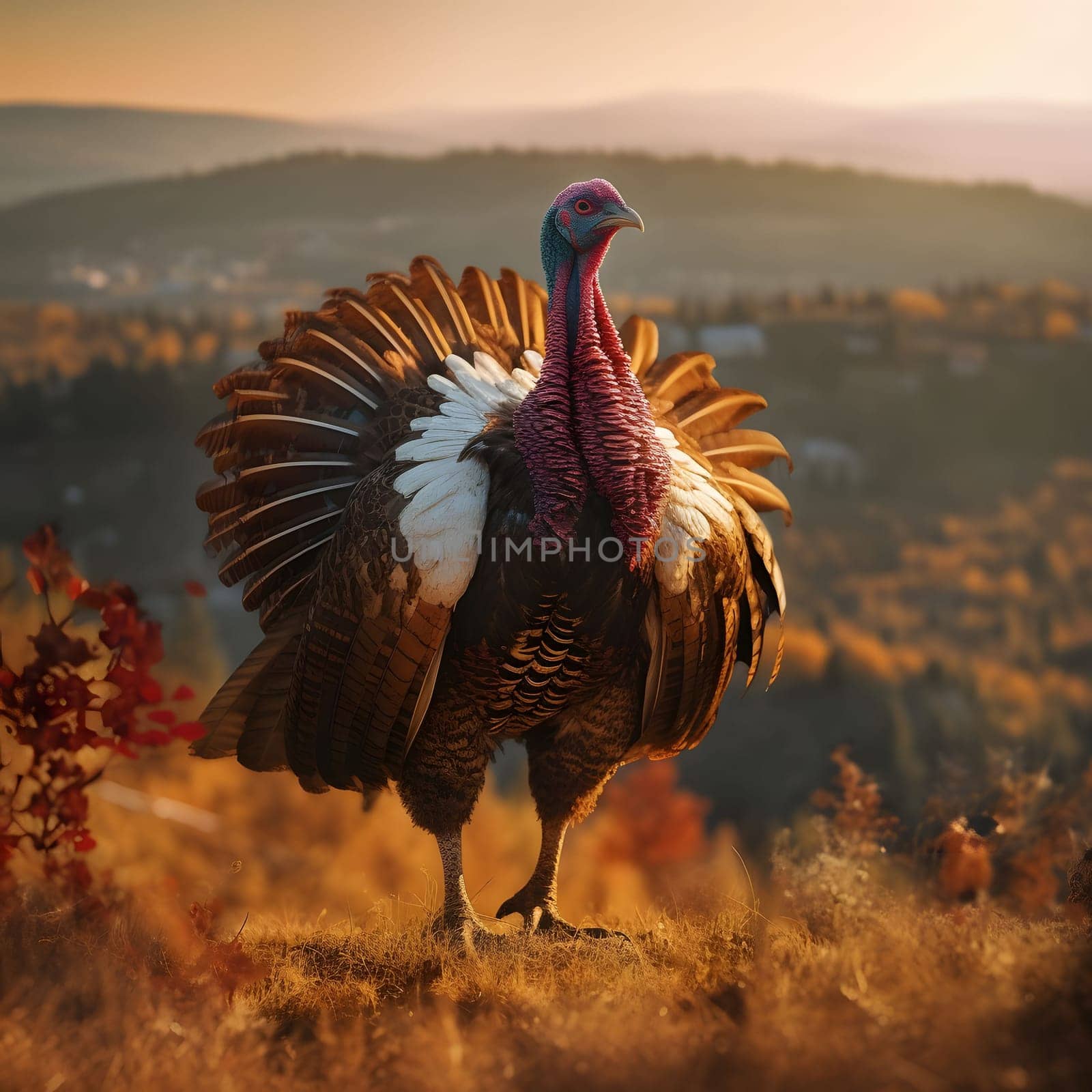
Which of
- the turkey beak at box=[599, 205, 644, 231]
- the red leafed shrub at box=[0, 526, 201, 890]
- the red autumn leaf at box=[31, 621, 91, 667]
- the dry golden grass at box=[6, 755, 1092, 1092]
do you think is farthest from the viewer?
Answer: the red leafed shrub at box=[0, 526, 201, 890]

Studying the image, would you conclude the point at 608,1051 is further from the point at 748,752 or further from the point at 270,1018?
the point at 748,752

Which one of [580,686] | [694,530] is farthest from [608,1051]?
[694,530]

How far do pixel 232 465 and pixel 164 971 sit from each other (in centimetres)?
215

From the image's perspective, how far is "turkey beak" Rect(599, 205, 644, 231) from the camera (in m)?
3.98

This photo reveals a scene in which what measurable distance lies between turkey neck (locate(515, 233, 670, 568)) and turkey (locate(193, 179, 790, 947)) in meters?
0.01

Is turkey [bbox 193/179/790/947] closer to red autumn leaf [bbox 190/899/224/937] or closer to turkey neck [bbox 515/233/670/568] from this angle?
turkey neck [bbox 515/233/670/568]

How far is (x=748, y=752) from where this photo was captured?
46.9 feet

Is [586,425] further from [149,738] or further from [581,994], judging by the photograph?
[149,738]

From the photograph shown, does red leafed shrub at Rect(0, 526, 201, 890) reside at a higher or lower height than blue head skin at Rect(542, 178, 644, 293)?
lower

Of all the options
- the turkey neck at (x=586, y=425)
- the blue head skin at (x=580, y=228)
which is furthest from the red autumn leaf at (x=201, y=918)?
the blue head skin at (x=580, y=228)

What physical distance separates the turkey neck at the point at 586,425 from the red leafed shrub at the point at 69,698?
190cm

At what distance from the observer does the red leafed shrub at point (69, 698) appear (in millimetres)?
4430

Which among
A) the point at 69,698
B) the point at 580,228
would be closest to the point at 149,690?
the point at 69,698

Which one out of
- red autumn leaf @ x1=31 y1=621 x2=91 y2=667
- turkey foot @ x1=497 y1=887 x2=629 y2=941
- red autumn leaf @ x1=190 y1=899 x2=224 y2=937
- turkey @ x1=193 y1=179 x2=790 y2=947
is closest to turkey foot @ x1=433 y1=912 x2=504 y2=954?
turkey @ x1=193 y1=179 x2=790 y2=947
